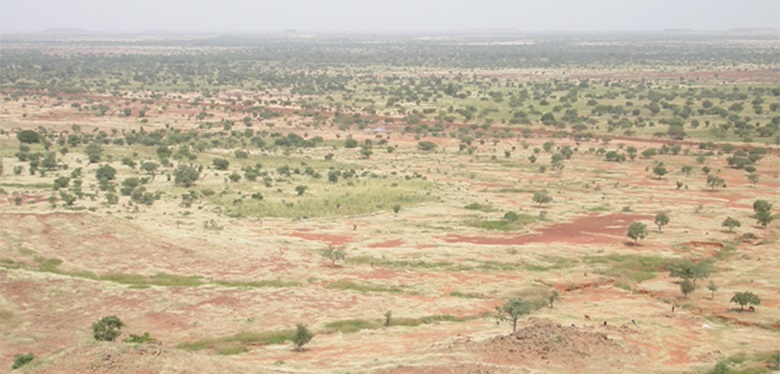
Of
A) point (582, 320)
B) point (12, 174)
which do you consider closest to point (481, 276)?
point (582, 320)

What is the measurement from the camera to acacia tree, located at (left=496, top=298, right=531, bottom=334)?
30553 millimetres

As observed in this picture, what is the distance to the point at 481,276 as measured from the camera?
139 ft

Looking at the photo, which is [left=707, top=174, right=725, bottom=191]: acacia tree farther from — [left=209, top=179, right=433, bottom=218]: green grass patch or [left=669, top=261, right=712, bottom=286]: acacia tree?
[left=669, top=261, right=712, bottom=286]: acacia tree

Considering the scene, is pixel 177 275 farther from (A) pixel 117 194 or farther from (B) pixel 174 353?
(A) pixel 117 194

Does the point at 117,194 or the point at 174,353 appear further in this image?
the point at 117,194

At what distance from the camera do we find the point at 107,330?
2936 cm

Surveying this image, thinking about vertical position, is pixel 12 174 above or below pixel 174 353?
below

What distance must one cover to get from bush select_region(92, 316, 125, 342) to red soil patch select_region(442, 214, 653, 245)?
81.4ft

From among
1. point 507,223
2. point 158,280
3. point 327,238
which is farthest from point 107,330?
point 507,223

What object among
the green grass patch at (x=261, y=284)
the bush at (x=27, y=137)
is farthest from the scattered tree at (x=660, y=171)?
the bush at (x=27, y=137)

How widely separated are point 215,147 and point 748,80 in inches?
5207

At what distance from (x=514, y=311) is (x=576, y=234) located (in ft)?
76.3

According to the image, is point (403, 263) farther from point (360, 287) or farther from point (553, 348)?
point (553, 348)

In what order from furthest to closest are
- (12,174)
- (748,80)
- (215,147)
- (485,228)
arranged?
(748,80), (215,147), (12,174), (485,228)
